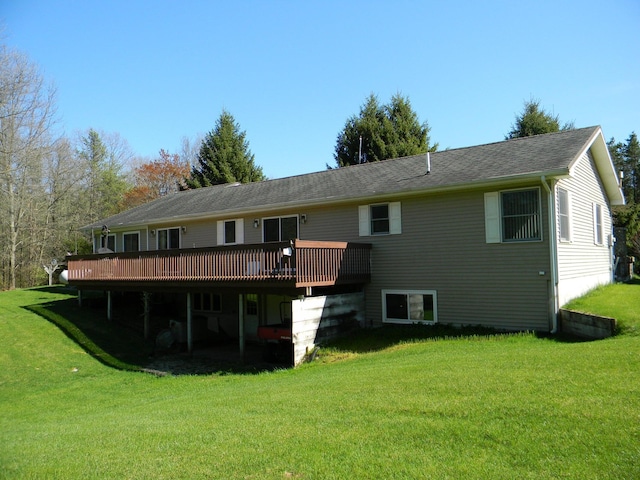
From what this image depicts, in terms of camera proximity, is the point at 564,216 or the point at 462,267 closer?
the point at 564,216

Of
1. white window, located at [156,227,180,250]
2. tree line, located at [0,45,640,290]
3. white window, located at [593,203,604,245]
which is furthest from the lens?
tree line, located at [0,45,640,290]

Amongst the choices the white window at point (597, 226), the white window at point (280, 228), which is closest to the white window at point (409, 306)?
the white window at point (280, 228)

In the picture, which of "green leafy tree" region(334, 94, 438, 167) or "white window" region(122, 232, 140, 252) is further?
"green leafy tree" region(334, 94, 438, 167)

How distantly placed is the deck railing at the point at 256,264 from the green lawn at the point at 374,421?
8.27 feet

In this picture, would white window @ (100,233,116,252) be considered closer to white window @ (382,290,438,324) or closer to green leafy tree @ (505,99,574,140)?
white window @ (382,290,438,324)

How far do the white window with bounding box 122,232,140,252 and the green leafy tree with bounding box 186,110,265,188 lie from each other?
17727mm

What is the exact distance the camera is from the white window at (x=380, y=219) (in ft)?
44.6

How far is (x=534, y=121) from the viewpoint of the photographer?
33.8 m

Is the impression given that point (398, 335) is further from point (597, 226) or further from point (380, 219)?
point (597, 226)

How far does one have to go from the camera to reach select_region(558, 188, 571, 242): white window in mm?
11937

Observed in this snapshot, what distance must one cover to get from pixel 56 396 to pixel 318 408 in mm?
7660

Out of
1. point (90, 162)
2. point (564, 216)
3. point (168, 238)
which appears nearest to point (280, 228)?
point (168, 238)

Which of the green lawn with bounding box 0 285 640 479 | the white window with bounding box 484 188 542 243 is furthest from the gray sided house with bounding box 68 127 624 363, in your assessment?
the green lawn with bounding box 0 285 640 479

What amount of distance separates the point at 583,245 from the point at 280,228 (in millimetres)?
9503
